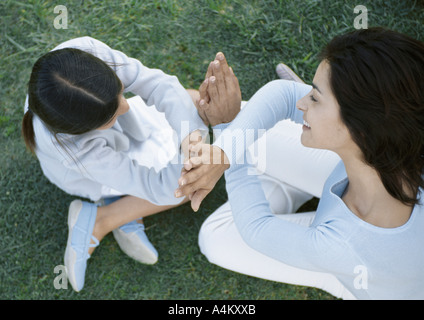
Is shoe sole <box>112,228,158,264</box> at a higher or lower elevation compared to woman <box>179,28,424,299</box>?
lower

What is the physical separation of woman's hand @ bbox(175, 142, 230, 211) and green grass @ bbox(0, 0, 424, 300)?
694 millimetres

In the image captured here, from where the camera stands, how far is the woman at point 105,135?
126cm

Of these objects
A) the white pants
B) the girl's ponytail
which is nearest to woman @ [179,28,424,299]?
the white pants

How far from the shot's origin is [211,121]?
61.2 inches

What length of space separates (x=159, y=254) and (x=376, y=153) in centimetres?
125

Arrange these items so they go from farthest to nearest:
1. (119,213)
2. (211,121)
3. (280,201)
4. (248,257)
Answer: (119,213)
(280,201)
(248,257)
(211,121)

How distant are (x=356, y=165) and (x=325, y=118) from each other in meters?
0.20

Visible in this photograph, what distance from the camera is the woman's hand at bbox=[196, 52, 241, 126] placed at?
1.50m

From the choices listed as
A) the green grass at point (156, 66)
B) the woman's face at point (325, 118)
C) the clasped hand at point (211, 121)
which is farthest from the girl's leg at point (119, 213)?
the woman's face at point (325, 118)

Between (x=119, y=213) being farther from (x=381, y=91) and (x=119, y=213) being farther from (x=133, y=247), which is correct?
(x=381, y=91)

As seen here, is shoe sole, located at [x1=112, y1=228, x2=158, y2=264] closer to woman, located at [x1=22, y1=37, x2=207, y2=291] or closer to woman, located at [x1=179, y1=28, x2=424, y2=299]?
woman, located at [x1=22, y1=37, x2=207, y2=291]

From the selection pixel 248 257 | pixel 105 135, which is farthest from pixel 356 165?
pixel 105 135
